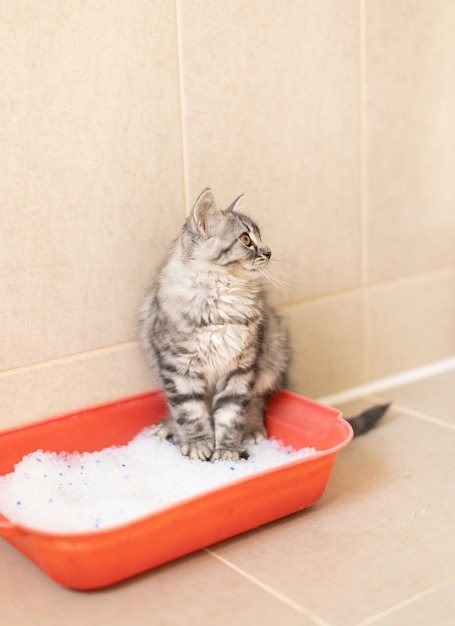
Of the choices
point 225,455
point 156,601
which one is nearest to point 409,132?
point 225,455

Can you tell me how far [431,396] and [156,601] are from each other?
99 centimetres

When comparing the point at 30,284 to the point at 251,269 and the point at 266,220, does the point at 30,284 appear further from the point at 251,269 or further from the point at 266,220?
the point at 266,220

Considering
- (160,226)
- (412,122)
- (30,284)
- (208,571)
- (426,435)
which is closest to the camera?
(208,571)

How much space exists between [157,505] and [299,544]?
0.77 feet

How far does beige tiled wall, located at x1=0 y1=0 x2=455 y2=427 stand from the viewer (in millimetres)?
1355

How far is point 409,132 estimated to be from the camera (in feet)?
6.09

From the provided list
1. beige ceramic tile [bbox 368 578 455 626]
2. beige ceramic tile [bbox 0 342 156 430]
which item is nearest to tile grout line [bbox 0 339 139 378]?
beige ceramic tile [bbox 0 342 156 430]

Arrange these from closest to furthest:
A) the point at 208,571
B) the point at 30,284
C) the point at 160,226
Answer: the point at 208,571, the point at 30,284, the point at 160,226

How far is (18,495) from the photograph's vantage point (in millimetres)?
Result: 1262

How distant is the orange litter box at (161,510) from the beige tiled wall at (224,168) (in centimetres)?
5

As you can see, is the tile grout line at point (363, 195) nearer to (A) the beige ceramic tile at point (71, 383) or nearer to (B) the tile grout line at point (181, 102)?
(B) the tile grout line at point (181, 102)

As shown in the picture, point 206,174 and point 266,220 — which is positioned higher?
point 206,174

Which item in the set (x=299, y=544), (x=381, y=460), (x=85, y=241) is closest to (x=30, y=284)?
(x=85, y=241)

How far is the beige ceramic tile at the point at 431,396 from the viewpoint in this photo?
175 cm
